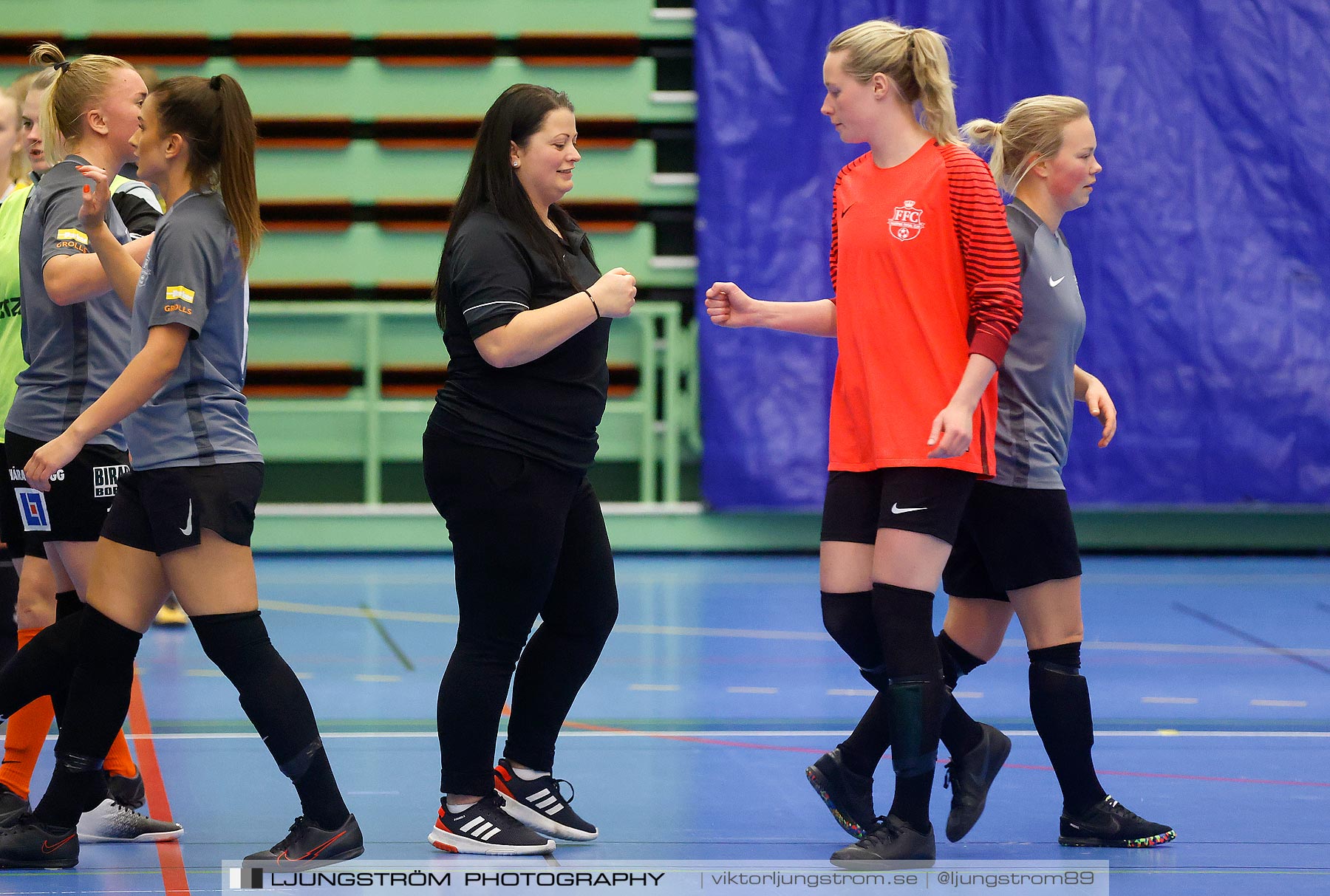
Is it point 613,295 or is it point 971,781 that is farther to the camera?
point 971,781

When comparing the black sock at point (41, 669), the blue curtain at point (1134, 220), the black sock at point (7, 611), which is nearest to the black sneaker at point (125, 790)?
the black sock at point (41, 669)

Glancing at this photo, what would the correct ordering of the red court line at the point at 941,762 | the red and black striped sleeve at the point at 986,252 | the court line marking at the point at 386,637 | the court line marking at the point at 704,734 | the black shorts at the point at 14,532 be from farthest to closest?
the court line marking at the point at 386,637 < the court line marking at the point at 704,734 < the red court line at the point at 941,762 < the black shorts at the point at 14,532 < the red and black striped sleeve at the point at 986,252

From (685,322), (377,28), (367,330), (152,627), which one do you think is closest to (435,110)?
(377,28)

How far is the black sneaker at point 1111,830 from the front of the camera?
2.72 metres

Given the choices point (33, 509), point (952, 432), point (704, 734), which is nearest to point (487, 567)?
point (952, 432)

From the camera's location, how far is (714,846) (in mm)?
2680

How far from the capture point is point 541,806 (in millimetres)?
2783

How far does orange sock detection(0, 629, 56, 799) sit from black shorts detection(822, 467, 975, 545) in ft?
5.52

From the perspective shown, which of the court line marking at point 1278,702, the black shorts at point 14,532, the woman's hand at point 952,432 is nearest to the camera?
the woman's hand at point 952,432

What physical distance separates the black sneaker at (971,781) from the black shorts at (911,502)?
1.51ft

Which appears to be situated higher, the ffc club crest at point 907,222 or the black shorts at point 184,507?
the ffc club crest at point 907,222

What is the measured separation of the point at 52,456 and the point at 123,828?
0.82 m

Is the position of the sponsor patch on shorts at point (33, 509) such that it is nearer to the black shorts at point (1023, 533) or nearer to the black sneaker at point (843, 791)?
the black sneaker at point (843, 791)

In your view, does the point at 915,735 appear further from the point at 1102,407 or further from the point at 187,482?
the point at 187,482
